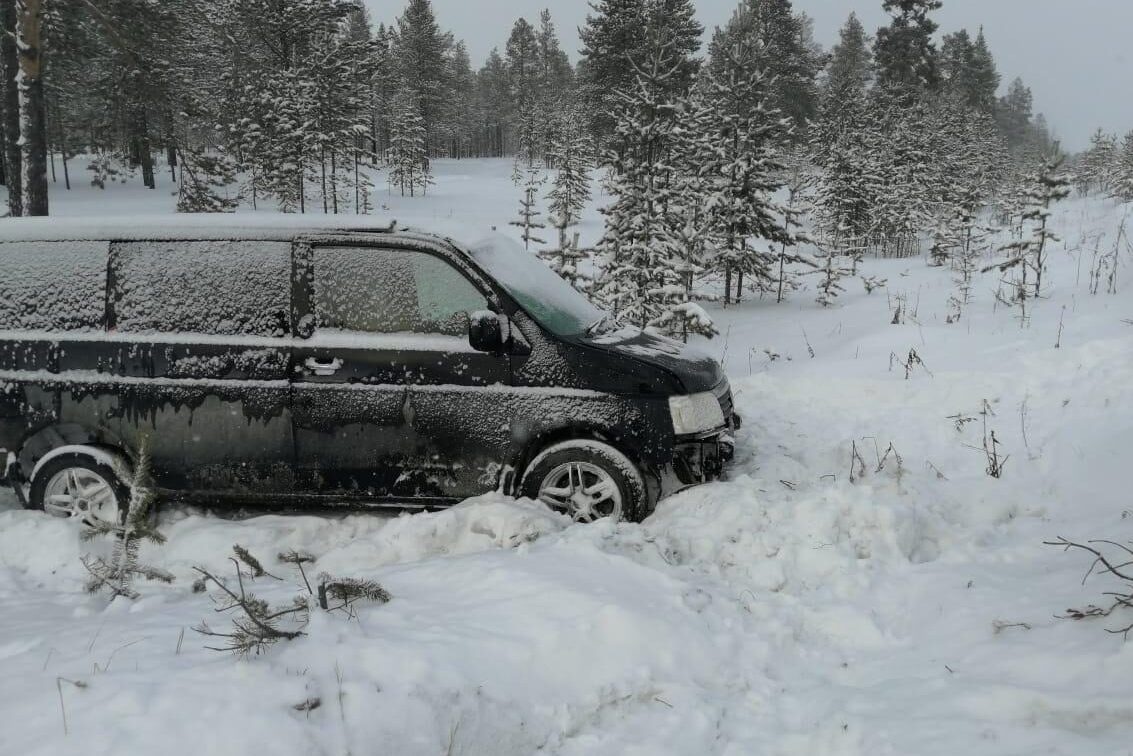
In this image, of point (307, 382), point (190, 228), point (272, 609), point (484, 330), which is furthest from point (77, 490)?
point (484, 330)

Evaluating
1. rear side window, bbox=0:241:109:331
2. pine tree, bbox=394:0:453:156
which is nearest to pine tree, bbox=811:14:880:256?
rear side window, bbox=0:241:109:331

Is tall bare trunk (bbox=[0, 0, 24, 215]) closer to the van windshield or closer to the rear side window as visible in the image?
the rear side window

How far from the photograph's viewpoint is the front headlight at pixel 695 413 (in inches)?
175

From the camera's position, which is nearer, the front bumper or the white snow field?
the white snow field

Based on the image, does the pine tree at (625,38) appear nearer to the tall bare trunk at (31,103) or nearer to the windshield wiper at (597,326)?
the tall bare trunk at (31,103)

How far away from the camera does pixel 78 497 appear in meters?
4.48

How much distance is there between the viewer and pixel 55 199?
33688 mm

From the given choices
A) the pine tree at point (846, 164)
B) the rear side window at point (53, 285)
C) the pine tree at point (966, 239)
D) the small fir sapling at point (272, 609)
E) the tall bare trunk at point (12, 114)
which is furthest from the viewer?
the pine tree at point (846, 164)

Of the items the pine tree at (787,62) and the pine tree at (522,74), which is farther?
the pine tree at (522,74)

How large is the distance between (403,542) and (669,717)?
2012 mm

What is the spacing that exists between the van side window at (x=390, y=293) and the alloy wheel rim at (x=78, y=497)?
183 cm

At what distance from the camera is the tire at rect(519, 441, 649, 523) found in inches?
173

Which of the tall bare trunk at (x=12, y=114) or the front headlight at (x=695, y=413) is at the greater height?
the tall bare trunk at (x=12, y=114)

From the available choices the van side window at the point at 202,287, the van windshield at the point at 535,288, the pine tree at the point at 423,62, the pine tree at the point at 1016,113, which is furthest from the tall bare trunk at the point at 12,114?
the pine tree at the point at 1016,113
